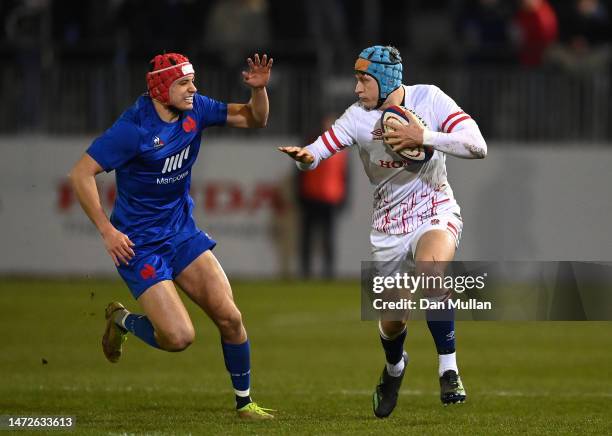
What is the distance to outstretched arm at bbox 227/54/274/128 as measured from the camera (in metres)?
9.93

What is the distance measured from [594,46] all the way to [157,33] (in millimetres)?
6855

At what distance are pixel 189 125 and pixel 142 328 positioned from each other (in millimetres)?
1529

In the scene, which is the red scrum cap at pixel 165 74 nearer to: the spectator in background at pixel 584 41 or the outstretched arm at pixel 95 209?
the outstretched arm at pixel 95 209

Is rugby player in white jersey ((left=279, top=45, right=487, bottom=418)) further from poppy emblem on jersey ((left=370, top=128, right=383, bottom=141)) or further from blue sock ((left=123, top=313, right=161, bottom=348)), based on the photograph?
blue sock ((left=123, top=313, right=161, bottom=348))

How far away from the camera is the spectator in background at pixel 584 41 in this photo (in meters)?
20.8

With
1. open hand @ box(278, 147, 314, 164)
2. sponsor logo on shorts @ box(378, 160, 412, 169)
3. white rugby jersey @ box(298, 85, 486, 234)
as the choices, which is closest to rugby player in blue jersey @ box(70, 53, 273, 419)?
open hand @ box(278, 147, 314, 164)

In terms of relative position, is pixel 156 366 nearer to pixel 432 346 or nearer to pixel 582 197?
pixel 432 346

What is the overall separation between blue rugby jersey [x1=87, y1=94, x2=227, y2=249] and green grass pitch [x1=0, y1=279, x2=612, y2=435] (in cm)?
106

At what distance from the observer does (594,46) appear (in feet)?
69.6

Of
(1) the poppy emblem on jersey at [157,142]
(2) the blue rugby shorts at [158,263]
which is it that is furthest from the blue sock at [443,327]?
(1) the poppy emblem on jersey at [157,142]

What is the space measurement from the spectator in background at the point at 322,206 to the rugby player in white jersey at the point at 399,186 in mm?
11196

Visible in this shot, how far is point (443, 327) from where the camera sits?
9.84 metres

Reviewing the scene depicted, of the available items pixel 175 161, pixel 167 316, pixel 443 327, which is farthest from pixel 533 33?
pixel 167 316

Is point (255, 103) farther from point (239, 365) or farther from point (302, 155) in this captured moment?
point (239, 365)
